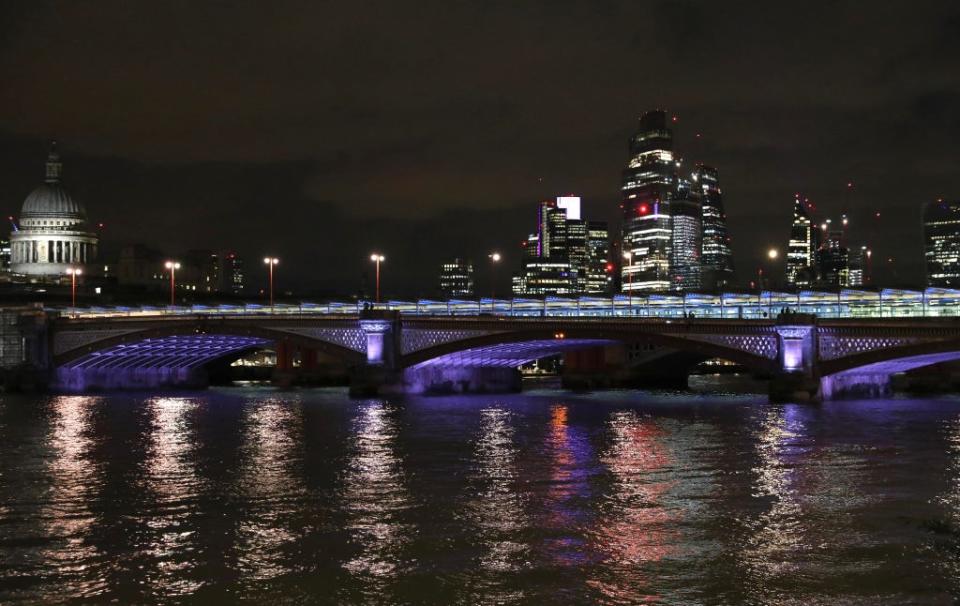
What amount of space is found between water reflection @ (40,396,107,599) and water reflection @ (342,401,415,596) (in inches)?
220

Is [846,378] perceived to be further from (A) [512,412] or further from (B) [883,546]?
(B) [883,546]

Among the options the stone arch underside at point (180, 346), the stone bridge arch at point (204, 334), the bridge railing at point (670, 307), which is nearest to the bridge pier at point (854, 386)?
the bridge railing at point (670, 307)

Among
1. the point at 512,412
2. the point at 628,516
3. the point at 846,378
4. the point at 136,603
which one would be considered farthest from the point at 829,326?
the point at 136,603

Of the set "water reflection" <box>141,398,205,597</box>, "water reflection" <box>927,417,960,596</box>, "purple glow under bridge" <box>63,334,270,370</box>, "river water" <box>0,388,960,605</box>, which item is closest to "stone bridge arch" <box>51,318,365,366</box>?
"purple glow under bridge" <box>63,334,270,370</box>

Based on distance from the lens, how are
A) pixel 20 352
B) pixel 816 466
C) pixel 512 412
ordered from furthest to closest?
pixel 20 352 < pixel 512 412 < pixel 816 466

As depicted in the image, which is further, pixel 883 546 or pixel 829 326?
pixel 829 326

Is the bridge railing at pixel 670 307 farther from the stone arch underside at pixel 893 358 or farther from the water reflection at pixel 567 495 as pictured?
the water reflection at pixel 567 495

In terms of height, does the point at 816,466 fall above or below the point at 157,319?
below

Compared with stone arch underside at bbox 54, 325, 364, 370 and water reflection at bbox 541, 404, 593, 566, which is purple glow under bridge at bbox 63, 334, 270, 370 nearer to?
stone arch underside at bbox 54, 325, 364, 370

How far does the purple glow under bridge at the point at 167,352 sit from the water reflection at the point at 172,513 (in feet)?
153

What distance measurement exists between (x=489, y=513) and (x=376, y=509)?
132 inches

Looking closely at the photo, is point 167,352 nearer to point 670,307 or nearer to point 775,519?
point 670,307

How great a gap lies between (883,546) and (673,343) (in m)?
51.0

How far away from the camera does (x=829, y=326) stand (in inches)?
2798
